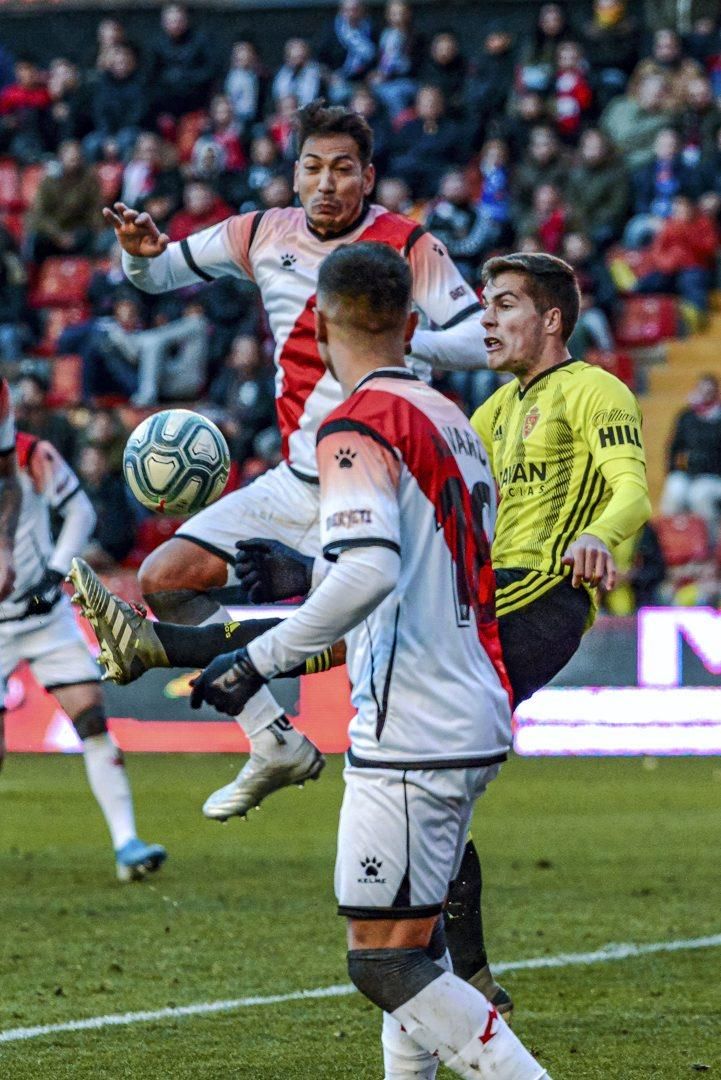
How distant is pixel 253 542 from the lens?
5.05m

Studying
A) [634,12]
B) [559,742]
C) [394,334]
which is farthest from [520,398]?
[634,12]

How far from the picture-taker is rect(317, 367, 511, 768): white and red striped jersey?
4.34 metres

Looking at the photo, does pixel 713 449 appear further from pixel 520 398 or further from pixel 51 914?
pixel 520 398

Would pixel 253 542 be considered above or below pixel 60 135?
below

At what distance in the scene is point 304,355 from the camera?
22.3 ft

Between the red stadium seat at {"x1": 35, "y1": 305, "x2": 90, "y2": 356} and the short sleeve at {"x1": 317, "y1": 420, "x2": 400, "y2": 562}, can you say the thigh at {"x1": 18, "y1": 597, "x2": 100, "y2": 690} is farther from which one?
the red stadium seat at {"x1": 35, "y1": 305, "x2": 90, "y2": 356}

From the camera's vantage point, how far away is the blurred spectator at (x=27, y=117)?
21922 mm

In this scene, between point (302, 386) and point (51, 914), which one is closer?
point (302, 386)

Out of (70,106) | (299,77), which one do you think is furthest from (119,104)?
(299,77)

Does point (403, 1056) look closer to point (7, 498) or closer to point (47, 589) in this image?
point (47, 589)

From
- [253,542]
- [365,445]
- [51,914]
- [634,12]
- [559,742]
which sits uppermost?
[634,12]

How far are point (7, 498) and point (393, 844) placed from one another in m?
5.91

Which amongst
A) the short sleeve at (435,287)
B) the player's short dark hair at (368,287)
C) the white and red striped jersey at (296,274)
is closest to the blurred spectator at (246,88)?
the white and red striped jersey at (296,274)

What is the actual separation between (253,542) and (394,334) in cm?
83
